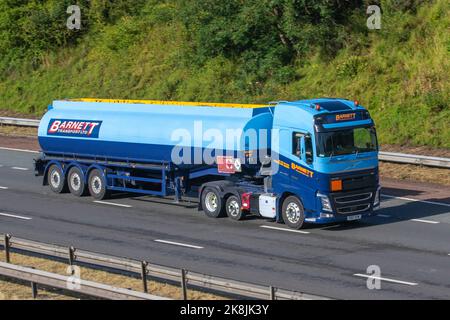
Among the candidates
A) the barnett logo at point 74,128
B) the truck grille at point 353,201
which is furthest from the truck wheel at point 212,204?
the barnett logo at point 74,128

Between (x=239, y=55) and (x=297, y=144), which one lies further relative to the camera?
(x=239, y=55)

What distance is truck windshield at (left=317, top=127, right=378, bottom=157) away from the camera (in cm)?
2412

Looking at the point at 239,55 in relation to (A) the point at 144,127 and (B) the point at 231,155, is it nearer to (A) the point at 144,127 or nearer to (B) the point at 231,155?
(A) the point at 144,127

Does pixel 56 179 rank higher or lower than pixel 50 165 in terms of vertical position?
lower

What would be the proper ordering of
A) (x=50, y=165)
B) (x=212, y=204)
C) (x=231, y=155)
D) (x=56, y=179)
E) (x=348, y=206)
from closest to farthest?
1. (x=348, y=206)
2. (x=231, y=155)
3. (x=212, y=204)
4. (x=56, y=179)
5. (x=50, y=165)

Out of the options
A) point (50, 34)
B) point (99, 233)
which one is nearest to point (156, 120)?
point (99, 233)

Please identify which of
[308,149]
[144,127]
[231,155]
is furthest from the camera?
[144,127]

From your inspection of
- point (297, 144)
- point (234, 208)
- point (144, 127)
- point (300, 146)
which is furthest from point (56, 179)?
point (300, 146)

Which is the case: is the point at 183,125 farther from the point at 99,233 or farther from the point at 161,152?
the point at 99,233

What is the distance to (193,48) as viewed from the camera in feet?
154

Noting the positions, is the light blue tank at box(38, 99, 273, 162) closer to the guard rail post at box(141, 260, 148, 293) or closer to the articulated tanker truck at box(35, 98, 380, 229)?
the articulated tanker truck at box(35, 98, 380, 229)

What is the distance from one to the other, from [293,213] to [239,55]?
67.8 ft

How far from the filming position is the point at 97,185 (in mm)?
30078

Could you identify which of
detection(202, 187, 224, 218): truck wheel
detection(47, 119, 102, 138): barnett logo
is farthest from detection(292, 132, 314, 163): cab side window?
detection(47, 119, 102, 138): barnett logo
